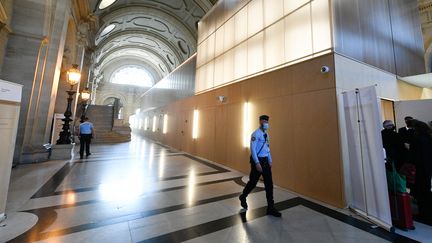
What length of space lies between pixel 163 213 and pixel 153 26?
2213cm

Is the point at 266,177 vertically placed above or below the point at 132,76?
below

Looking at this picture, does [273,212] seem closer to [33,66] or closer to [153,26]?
[33,66]

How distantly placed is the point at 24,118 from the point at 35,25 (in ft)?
11.1

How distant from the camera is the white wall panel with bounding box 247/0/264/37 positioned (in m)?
6.14

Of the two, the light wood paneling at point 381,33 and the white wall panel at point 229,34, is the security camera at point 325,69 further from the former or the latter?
the white wall panel at point 229,34

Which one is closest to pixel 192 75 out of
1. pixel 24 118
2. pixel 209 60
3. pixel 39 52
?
pixel 209 60

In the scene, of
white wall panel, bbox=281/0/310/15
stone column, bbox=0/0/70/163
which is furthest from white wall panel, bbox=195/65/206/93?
stone column, bbox=0/0/70/163

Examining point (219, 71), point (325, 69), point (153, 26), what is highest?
point (153, 26)

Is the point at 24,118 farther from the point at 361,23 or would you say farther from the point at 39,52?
the point at 361,23

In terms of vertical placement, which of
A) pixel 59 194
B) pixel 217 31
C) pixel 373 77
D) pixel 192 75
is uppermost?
pixel 217 31

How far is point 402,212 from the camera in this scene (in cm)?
274

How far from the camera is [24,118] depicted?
245 inches

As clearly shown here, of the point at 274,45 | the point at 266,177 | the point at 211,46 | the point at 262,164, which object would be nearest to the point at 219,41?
the point at 211,46

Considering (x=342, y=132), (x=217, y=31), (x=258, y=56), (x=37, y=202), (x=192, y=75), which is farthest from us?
(x=192, y=75)
